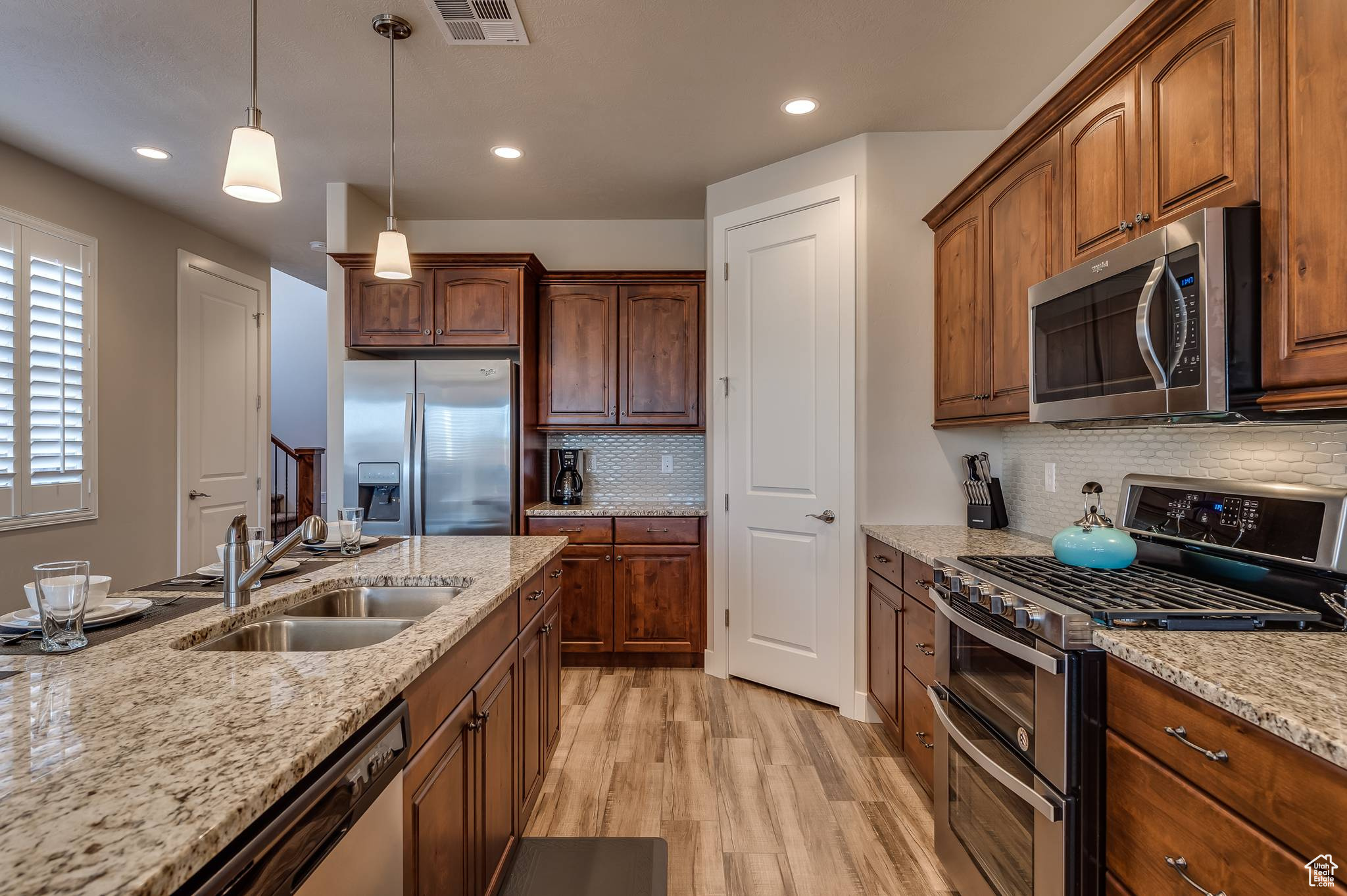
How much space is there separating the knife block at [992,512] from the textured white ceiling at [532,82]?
1657mm

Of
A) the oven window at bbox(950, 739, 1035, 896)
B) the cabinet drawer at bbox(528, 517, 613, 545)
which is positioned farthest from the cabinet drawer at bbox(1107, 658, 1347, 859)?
the cabinet drawer at bbox(528, 517, 613, 545)

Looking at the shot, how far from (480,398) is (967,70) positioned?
9.06 feet

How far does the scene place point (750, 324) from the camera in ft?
11.2

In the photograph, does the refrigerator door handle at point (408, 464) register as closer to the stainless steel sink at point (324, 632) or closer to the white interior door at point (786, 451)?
the white interior door at point (786, 451)

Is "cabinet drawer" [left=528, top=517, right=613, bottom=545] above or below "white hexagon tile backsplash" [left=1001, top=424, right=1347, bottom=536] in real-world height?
below

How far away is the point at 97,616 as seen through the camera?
134 cm

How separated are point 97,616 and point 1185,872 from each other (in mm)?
2084

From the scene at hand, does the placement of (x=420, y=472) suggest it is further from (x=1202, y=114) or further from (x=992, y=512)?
(x=1202, y=114)

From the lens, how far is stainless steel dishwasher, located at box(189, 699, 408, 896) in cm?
69

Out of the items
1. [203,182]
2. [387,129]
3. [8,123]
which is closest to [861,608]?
[387,129]

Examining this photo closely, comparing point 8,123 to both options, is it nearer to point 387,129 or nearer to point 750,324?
point 387,129

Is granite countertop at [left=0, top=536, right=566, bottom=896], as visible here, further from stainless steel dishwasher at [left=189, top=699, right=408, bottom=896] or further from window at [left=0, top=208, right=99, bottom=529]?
window at [left=0, top=208, right=99, bottom=529]

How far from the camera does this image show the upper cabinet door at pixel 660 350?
3.96m

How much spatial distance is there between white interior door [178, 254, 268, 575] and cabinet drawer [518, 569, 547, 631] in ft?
11.2
